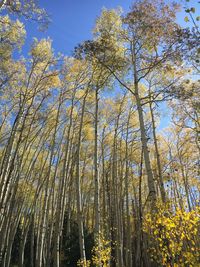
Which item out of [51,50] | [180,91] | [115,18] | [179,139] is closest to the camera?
[180,91]

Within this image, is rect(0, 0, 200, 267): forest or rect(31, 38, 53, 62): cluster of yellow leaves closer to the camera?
rect(0, 0, 200, 267): forest

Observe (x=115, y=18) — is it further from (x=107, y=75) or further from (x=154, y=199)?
(x=154, y=199)

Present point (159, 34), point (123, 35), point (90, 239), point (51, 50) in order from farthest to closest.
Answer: point (90, 239) → point (51, 50) → point (123, 35) → point (159, 34)

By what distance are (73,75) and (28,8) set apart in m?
5.39

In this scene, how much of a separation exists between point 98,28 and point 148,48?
101 inches

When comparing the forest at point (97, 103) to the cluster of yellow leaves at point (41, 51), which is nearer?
the forest at point (97, 103)

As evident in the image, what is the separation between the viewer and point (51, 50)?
10367 millimetres

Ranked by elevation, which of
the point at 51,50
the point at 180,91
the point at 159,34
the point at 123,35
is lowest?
the point at 180,91

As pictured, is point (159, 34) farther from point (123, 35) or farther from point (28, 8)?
point (28, 8)

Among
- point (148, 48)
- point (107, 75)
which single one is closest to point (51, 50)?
point (107, 75)

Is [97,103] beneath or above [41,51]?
beneath

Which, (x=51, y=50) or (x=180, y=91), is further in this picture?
(x=51, y=50)

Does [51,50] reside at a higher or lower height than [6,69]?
higher

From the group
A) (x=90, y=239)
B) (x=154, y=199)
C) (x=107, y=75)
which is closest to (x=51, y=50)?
(x=107, y=75)
